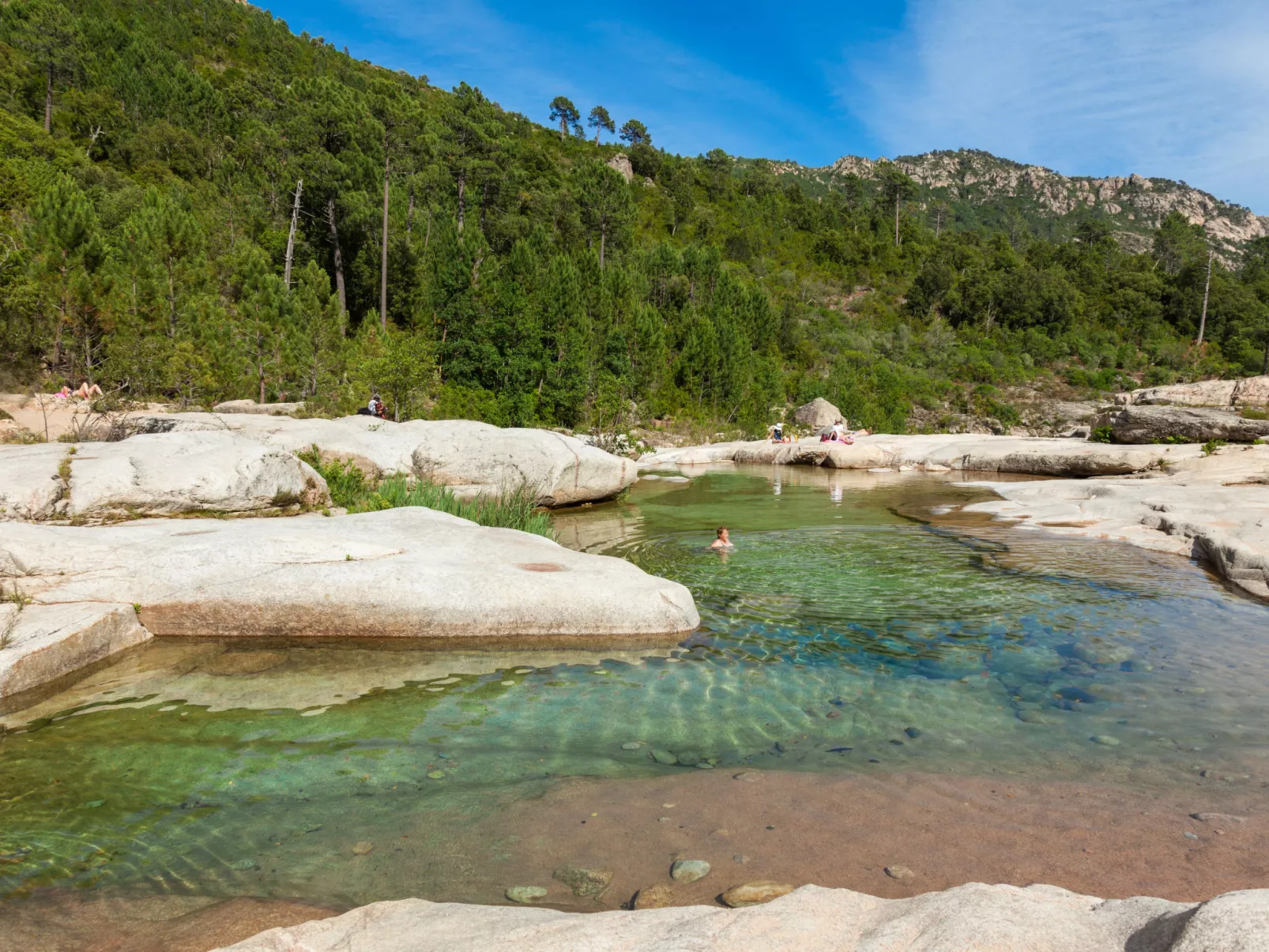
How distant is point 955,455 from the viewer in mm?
26625

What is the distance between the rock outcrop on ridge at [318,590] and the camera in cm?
690

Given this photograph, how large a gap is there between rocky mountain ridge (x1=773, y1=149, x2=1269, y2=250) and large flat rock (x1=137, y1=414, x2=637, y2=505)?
17142 centimetres

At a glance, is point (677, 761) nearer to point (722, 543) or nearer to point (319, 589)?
point (319, 589)

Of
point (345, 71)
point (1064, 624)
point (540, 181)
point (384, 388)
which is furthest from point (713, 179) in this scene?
point (1064, 624)

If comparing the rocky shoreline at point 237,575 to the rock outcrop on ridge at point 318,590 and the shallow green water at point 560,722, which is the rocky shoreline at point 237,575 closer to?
the rock outcrop on ridge at point 318,590

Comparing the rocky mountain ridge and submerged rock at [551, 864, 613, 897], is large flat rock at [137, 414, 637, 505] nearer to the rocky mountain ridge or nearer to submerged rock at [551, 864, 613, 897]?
submerged rock at [551, 864, 613, 897]

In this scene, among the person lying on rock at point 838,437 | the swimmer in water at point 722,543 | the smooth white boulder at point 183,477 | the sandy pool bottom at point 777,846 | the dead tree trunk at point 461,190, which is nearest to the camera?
the sandy pool bottom at point 777,846

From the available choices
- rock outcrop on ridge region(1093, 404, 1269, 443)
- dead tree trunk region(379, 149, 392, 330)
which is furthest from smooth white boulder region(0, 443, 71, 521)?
dead tree trunk region(379, 149, 392, 330)

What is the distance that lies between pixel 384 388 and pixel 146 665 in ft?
58.9

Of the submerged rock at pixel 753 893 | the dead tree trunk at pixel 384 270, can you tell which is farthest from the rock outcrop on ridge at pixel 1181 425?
the dead tree trunk at pixel 384 270

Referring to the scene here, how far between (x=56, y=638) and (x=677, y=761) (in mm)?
5330

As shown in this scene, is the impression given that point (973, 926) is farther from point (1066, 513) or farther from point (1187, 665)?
point (1066, 513)

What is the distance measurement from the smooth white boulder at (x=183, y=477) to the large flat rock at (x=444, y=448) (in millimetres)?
2371

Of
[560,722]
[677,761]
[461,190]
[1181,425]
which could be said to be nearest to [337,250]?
[461,190]
